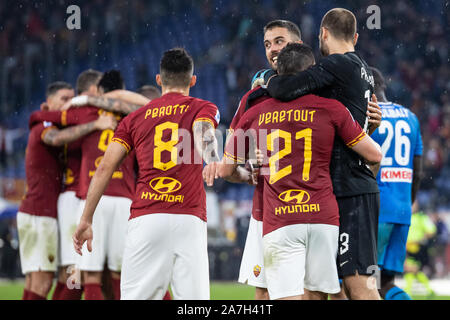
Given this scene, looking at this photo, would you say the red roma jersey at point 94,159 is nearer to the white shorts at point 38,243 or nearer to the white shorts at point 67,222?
the white shorts at point 67,222

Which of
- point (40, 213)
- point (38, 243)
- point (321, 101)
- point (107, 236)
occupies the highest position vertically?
point (321, 101)

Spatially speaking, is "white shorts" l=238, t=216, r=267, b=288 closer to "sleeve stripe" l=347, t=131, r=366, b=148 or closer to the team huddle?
the team huddle

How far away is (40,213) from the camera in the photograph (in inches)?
253

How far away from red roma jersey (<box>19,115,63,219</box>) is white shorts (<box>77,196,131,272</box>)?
846 millimetres

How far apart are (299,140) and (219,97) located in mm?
13841

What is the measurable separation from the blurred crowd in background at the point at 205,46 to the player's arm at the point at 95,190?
11567 mm

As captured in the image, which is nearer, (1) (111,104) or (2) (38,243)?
(1) (111,104)

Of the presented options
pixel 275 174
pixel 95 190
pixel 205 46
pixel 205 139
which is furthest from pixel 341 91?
pixel 205 46

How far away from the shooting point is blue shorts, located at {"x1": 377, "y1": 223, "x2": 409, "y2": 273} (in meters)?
5.82

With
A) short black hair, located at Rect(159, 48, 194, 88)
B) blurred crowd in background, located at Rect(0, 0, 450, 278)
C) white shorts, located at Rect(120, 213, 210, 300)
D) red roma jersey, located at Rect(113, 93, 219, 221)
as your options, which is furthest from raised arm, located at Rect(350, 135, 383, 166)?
blurred crowd in background, located at Rect(0, 0, 450, 278)

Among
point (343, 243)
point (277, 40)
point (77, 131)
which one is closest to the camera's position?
point (343, 243)

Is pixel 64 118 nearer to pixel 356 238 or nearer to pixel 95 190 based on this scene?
pixel 95 190

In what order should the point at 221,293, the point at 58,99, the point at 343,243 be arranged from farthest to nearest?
the point at 221,293 → the point at 58,99 → the point at 343,243

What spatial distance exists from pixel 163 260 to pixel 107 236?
200 cm
